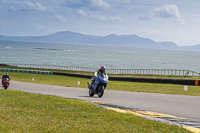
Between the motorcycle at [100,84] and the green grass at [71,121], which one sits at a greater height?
the motorcycle at [100,84]

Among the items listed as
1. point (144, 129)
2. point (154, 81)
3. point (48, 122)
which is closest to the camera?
point (144, 129)

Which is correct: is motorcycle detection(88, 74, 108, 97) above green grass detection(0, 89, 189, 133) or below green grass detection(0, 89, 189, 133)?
above

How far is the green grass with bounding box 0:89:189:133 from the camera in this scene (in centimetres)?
799

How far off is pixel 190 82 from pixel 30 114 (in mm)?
24877

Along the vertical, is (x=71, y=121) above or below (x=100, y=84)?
below

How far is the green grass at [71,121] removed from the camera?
26.2 feet

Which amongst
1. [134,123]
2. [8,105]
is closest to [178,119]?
[134,123]

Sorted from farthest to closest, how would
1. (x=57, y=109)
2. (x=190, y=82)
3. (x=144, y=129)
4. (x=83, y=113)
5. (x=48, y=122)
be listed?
(x=190, y=82), (x=57, y=109), (x=83, y=113), (x=48, y=122), (x=144, y=129)

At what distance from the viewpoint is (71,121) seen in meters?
9.08

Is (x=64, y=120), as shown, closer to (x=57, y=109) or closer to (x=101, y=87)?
(x=57, y=109)

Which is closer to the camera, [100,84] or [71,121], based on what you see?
[71,121]

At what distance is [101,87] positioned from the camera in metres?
17.9

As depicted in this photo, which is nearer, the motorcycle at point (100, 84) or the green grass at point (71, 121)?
the green grass at point (71, 121)

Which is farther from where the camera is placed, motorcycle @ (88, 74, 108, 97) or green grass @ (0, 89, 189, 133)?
motorcycle @ (88, 74, 108, 97)
